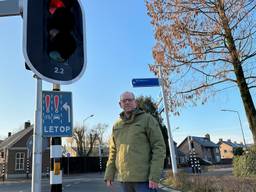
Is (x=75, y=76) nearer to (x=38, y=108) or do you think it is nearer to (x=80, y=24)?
(x=80, y=24)

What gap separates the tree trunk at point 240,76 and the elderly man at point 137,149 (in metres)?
9.51

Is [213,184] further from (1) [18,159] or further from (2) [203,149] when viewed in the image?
(2) [203,149]

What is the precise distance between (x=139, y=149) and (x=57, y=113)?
1.14 meters

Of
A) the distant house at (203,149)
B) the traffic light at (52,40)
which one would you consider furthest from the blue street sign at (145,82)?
the distant house at (203,149)

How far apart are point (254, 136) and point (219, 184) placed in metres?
4.62

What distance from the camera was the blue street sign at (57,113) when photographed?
12.1ft

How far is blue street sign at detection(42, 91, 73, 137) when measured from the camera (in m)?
3.70

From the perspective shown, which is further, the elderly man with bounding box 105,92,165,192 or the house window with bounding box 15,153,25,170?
the house window with bounding box 15,153,25,170

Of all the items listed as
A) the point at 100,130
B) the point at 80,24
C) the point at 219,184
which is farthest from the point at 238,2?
the point at 100,130

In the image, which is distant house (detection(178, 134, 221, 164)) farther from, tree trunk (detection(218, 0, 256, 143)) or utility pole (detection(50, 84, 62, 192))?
utility pole (detection(50, 84, 62, 192))

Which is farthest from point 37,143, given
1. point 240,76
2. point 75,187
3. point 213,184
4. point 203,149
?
point 203,149

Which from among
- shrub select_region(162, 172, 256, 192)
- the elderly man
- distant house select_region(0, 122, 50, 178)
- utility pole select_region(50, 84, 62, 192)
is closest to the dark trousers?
the elderly man

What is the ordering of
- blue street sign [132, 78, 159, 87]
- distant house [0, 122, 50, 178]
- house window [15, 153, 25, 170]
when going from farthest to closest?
house window [15, 153, 25, 170] → distant house [0, 122, 50, 178] → blue street sign [132, 78, 159, 87]

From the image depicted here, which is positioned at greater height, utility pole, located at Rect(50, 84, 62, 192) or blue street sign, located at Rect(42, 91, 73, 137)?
blue street sign, located at Rect(42, 91, 73, 137)
